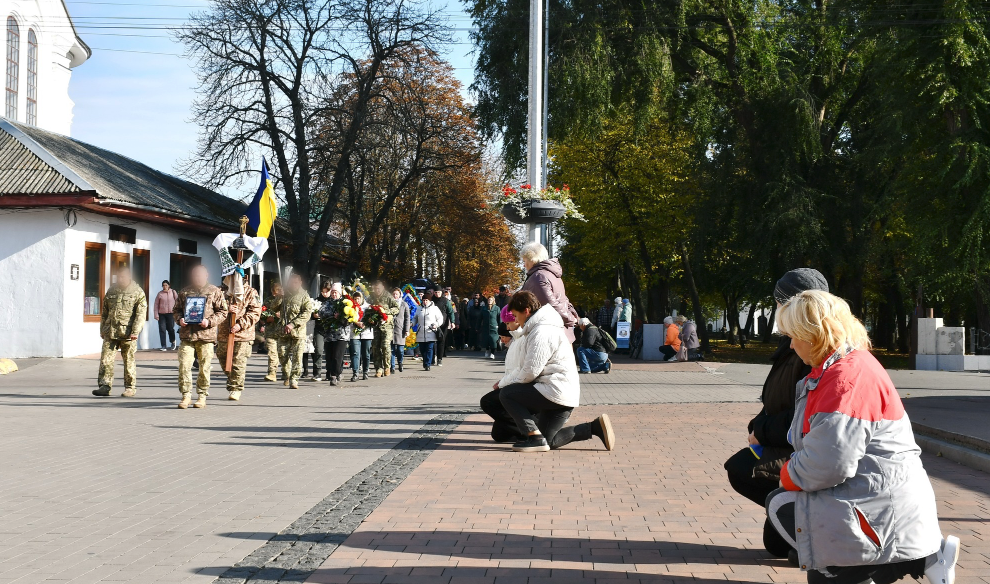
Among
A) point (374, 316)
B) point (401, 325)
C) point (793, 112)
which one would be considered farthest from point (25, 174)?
point (793, 112)

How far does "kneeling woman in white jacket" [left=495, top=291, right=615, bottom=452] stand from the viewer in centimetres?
864

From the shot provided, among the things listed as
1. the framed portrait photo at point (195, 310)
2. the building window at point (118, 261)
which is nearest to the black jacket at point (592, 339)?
the framed portrait photo at point (195, 310)

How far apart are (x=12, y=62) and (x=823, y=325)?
3830cm

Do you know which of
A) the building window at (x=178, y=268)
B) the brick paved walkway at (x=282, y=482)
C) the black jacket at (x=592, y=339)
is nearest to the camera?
the brick paved walkway at (x=282, y=482)

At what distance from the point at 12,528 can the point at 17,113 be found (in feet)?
114

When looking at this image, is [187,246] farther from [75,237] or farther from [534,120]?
[534,120]

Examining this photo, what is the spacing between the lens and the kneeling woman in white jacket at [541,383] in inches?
340

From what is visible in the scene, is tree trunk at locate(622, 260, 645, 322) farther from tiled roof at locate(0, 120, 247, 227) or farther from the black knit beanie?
the black knit beanie

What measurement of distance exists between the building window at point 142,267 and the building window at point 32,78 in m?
15.2

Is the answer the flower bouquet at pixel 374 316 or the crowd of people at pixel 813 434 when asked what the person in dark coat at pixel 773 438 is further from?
the flower bouquet at pixel 374 316

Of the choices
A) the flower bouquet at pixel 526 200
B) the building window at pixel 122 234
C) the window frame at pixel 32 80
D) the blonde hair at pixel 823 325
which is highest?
the window frame at pixel 32 80

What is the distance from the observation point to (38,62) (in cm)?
3759

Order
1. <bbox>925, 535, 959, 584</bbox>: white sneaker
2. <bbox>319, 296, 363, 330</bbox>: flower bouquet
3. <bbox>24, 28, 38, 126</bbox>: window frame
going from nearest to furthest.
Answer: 1. <bbox>925, 535, 959, 584</bbox>: white sneaker
2. <bbox>319, 296, 363, 330</bbox>: flower bouquet
3. <bbox>24, 28, 38, 126</bbox>: window frame

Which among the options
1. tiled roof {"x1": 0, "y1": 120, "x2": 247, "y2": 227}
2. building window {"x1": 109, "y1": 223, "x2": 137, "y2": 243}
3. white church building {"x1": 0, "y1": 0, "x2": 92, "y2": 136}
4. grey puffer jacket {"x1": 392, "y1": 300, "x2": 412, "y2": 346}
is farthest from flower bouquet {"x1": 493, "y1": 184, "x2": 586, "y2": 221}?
white church building {"x1": 0, "y1": 0, "x2": 92, "y2": 136}
